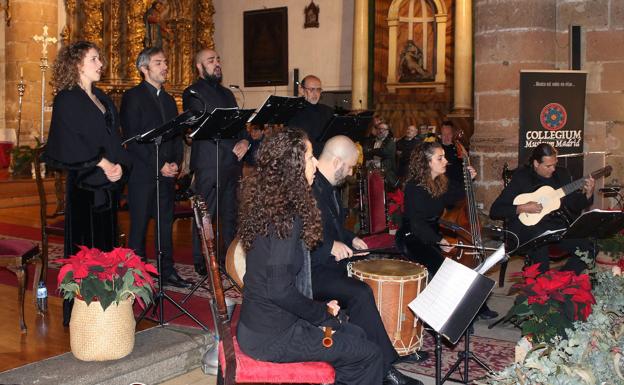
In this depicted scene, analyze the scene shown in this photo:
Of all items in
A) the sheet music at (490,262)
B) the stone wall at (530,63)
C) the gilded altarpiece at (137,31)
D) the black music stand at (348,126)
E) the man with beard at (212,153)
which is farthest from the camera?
the gilded altarpiece at (137,31)

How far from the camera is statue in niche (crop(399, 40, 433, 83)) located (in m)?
Answer: 13.3

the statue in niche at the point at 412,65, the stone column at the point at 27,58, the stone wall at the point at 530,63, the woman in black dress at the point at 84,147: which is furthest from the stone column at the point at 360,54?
the woman in black dress at the point at 84,147

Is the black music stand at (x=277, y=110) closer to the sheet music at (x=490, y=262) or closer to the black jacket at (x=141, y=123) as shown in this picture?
the black jacket at (x=141, y=123)

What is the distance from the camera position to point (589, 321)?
3498mm

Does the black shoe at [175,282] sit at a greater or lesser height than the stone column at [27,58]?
lesser

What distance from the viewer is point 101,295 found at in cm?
403

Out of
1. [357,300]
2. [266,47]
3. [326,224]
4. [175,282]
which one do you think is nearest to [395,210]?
[175,282]

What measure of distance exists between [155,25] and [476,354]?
467 inches

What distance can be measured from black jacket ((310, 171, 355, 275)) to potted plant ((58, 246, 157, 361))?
3.05 feet

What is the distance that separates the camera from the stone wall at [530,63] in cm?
845

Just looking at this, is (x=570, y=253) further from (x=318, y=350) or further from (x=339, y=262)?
(x=318, y=350)

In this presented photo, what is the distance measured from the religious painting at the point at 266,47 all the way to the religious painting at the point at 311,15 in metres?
0.54

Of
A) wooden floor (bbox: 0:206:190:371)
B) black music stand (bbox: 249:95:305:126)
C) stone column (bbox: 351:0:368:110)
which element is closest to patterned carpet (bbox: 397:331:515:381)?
wooden floor (bbox: 0:206:190:371)

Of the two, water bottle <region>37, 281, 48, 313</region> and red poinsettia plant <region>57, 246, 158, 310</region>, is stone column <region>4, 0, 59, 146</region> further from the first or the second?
red poinsettia plant <region>57, 246, 158, 310</region>
